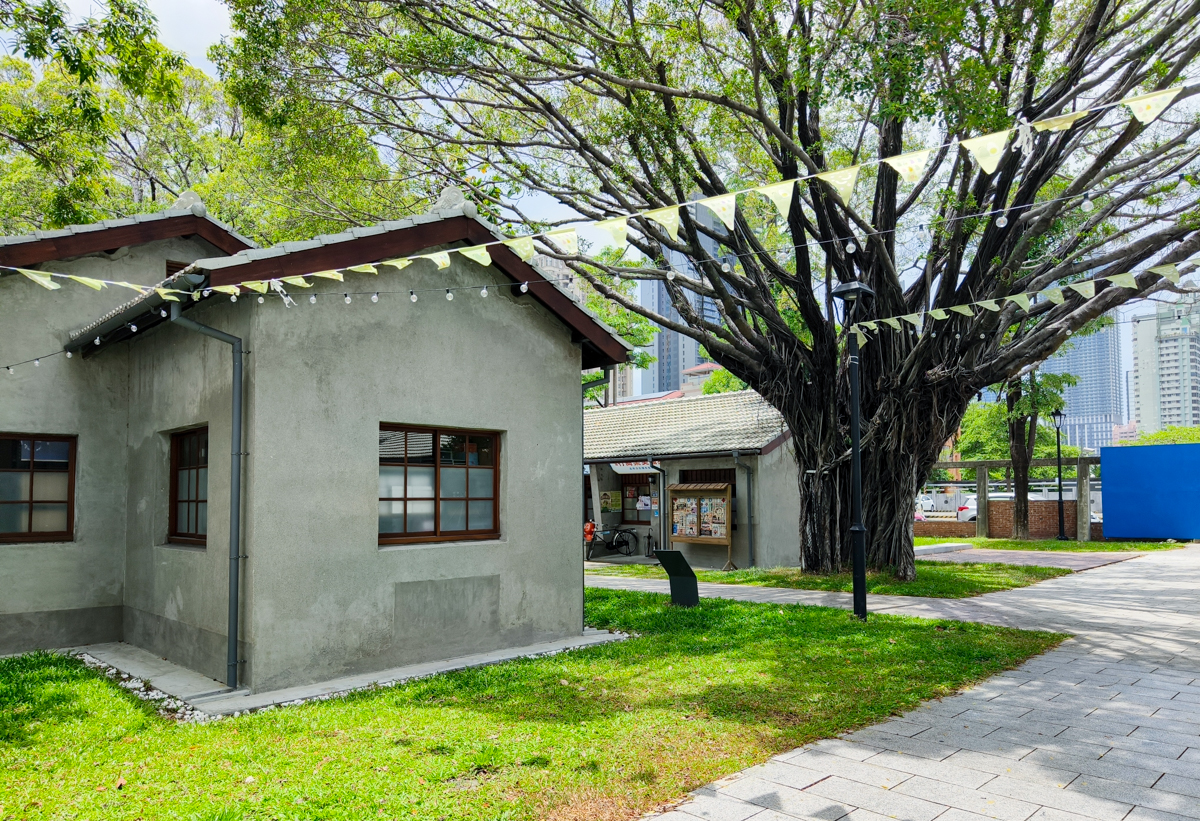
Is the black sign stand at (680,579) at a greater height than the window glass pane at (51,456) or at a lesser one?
lesser

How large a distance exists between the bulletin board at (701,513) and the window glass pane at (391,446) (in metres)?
11.1

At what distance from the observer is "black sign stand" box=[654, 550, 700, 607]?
446 inches

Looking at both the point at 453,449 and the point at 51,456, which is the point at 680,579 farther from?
the point at 51,456

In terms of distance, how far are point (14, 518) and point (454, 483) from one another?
5263 mm

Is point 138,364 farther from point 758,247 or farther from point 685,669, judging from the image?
point 758,247

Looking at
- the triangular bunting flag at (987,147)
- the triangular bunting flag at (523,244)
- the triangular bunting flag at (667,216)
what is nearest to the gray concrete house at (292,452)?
the triangular bunting flag at (523,244)

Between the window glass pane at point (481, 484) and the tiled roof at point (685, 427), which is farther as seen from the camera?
the tiled roof at point (685, 427)

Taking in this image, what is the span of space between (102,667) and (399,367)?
434 cm

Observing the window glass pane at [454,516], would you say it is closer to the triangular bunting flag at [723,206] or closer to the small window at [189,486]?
the small window at [189,486]

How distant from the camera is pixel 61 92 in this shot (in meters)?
19.6

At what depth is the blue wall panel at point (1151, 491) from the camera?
875 inches

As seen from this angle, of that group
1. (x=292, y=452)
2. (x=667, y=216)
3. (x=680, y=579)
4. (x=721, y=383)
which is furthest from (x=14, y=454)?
(x=721, y=383)

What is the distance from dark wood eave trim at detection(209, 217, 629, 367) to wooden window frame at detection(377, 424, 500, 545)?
167 centimetres

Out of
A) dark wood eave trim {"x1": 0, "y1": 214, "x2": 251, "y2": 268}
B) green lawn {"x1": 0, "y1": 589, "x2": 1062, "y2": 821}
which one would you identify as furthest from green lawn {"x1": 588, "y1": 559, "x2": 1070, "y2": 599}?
dark wood eave trim {"x1": 0, "y1": 214, "x2": 251, "y2": 268}
